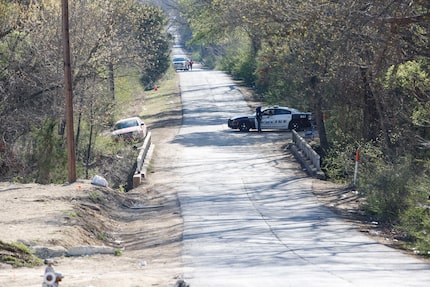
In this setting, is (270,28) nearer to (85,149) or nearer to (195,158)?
(195,158)

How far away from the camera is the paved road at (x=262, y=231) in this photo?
12.9m

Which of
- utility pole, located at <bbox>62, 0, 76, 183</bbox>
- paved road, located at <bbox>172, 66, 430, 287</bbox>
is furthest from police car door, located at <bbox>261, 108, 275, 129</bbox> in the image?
utility pole, located at <bbox>62, 0, 76, 183</bbox>

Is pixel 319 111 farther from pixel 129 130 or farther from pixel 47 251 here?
pixel 47 251

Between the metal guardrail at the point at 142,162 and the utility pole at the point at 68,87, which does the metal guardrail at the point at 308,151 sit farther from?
the utility pole at the point at 68,87

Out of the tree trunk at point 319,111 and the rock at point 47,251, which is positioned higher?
the tree trunk at point 319,111

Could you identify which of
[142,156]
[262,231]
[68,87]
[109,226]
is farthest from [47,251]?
[142,156]

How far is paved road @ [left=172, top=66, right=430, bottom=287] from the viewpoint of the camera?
508 inches

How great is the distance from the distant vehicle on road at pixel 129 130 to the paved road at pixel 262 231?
6.62 ft

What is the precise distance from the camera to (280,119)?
149 feet

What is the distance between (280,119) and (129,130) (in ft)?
27.4

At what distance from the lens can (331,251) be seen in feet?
54.7

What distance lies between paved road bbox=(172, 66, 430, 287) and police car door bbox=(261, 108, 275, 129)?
2.26m

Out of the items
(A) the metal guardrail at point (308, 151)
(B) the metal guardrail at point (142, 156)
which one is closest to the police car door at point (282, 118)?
(A) the metal guardrail at point (308, 151)

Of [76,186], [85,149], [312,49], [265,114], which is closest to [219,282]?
[76,186]
